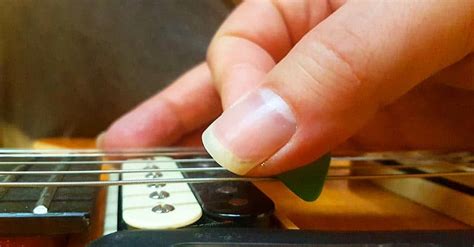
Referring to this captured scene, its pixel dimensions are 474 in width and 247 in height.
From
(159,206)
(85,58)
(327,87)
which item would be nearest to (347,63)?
(327,87)

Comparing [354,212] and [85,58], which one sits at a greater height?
[85,58]

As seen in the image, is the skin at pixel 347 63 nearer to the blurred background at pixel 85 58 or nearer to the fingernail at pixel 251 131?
the fingernail at pixel 251 131

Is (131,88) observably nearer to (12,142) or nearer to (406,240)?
(12,142)

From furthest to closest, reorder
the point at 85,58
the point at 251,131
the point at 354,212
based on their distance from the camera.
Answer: the point at 85,58
the point at 354,212
the point at 251,131

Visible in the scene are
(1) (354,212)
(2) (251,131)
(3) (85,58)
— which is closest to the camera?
(2) (251,131)

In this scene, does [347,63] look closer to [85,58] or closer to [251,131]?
[251,131]

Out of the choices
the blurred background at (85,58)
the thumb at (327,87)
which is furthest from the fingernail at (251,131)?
the blurred background at (85,58)
